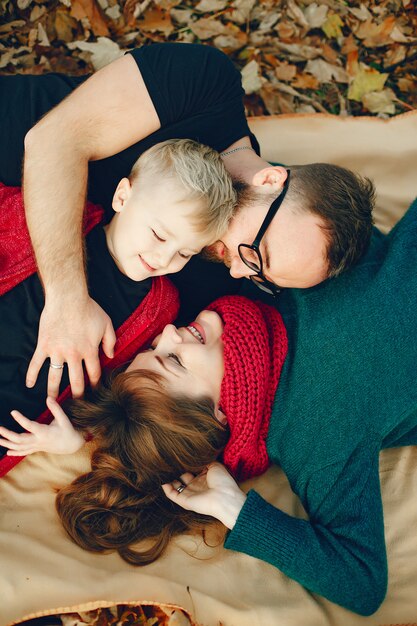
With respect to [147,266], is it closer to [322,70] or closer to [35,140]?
[35,140]

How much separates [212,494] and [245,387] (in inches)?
19.7

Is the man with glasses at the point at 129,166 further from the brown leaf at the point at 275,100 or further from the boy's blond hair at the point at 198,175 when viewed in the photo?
the brown leaf at the point at 275,100

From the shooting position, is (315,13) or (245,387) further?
(315,13)

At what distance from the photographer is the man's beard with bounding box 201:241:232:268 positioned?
2.73m

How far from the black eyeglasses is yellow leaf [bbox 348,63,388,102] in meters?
1.97

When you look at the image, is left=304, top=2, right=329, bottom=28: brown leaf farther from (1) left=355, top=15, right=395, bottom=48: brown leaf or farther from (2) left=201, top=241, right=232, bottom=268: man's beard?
(2) left=201, top=241, right=232, bottom=268: man's beard

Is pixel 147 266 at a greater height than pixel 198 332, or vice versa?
pixel 147 266

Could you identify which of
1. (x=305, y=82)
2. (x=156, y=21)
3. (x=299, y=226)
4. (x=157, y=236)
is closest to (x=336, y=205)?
(x=299, y=226)

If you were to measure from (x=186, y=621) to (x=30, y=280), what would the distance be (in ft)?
5.58

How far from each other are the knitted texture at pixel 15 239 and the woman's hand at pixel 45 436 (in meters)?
0.61

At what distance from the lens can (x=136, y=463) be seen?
2.43m

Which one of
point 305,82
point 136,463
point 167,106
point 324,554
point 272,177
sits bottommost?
→ point 324,554

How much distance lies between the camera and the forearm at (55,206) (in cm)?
244

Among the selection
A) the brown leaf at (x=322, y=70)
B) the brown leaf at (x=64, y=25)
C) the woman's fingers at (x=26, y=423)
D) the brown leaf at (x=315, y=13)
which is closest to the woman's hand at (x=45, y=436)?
the woman's fingers at (x=26, y=423)
